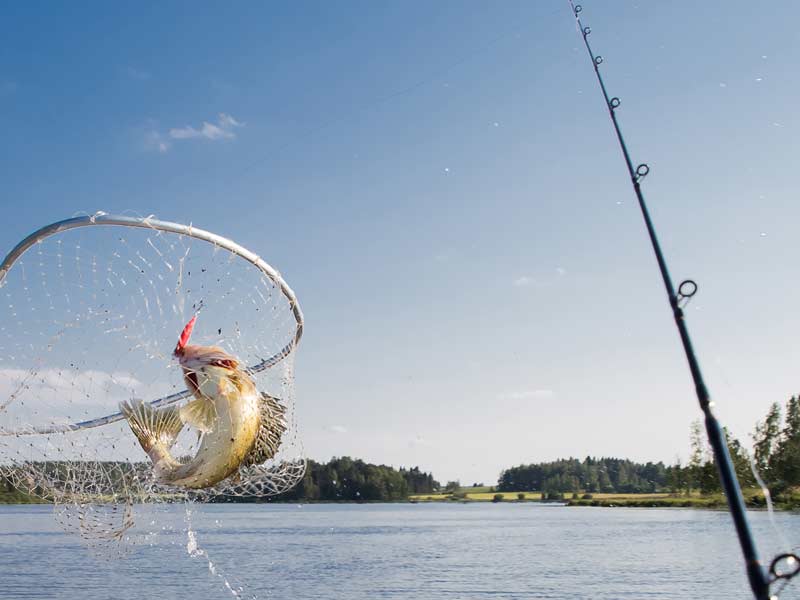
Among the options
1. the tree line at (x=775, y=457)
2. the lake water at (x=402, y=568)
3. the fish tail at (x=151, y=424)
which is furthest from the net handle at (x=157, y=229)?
the tree line at (x=775, y=457)

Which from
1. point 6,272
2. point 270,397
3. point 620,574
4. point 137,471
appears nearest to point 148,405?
point 270,397

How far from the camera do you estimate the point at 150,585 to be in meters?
34.9

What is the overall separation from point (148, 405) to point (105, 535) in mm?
2320

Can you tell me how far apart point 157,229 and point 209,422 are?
2002mm

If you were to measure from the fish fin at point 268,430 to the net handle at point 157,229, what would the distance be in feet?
3.65

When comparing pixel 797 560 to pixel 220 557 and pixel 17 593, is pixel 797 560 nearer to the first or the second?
pixel 17 593

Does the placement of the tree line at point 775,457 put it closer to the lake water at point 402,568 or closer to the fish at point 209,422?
the lake water at point 402,568

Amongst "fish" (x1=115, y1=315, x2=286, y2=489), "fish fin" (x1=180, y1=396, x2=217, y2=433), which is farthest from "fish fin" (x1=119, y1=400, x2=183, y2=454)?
"fish fin" (x1=180, y1=396, x2=217, y2=433)

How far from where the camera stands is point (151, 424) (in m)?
6.61

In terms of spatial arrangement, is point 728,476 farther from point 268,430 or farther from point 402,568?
point 402,568

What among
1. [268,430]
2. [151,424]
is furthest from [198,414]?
[268,430]

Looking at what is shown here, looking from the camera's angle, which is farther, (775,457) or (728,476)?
(775,457)

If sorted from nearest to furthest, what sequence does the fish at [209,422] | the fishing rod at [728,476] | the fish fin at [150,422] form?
the fishing rod at [728,476] < the fish at [209,422] < the fish fin at [150,422]

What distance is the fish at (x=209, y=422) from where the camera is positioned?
20.8ft
